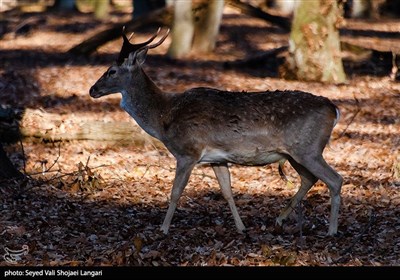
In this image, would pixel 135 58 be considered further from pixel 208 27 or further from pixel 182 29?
pixel 208 27

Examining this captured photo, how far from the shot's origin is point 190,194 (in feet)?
38.1

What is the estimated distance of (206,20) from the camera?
2230 cm

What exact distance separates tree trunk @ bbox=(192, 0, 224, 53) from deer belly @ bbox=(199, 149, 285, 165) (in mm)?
12850

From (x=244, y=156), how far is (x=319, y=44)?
9182 millimetres

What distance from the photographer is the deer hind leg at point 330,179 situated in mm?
9500

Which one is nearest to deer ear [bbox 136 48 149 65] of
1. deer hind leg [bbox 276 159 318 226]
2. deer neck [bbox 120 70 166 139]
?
deer neck [bbox 120 70 166 139]

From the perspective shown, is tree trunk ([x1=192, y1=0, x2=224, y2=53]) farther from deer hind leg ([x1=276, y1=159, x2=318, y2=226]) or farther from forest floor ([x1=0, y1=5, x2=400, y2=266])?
deer hind leg ([x1=276, y1=159, x2=318, y2=226])

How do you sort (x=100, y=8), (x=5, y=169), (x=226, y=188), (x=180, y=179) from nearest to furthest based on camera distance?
(x=180, y=179)
(x=226, y=188)
(x=5, y=169)
(x=100, y=8)

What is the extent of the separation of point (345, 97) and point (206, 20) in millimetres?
6362

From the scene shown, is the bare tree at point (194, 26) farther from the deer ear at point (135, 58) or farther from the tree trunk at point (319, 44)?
the deer ear at point (135, 58)

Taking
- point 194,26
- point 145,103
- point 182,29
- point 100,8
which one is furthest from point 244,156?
point 100,8

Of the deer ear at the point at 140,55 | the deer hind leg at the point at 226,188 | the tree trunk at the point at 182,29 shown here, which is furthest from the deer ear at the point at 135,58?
the tree trunk at the point at 182,29

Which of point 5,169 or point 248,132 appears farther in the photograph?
point 5,169

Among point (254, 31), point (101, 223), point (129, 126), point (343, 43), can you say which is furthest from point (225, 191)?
point (254, 31)
